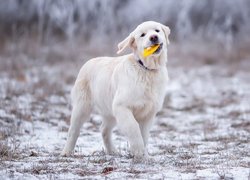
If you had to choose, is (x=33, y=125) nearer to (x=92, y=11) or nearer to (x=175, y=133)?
(x=175, y=133)

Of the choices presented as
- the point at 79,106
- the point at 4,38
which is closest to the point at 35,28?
the point at 4,38

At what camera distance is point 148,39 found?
5.59 meters

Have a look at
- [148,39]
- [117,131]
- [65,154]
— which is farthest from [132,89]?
[117,131]

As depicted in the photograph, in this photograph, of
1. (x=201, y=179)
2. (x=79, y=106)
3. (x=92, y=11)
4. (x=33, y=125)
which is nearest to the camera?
(x=201, y=179)

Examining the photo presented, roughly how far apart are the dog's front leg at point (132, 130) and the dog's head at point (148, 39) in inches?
28.0

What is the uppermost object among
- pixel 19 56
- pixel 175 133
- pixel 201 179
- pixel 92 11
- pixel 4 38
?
pixel 92 11

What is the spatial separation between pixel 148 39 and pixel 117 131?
314 cm

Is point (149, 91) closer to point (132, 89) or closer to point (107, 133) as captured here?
point (132, 89)

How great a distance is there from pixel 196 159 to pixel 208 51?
42.8ft

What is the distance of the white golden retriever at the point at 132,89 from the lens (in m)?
5.54

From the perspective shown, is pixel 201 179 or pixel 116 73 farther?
pixel 116 73

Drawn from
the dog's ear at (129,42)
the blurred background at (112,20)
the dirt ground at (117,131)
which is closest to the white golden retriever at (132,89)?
the dog's ear at (129,42)

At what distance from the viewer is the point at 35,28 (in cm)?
1867

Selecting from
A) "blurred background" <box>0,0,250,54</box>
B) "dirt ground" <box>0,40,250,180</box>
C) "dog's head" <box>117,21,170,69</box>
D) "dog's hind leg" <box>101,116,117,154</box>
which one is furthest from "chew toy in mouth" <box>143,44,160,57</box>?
"blurred background" <box>0,0,250,54</box>
